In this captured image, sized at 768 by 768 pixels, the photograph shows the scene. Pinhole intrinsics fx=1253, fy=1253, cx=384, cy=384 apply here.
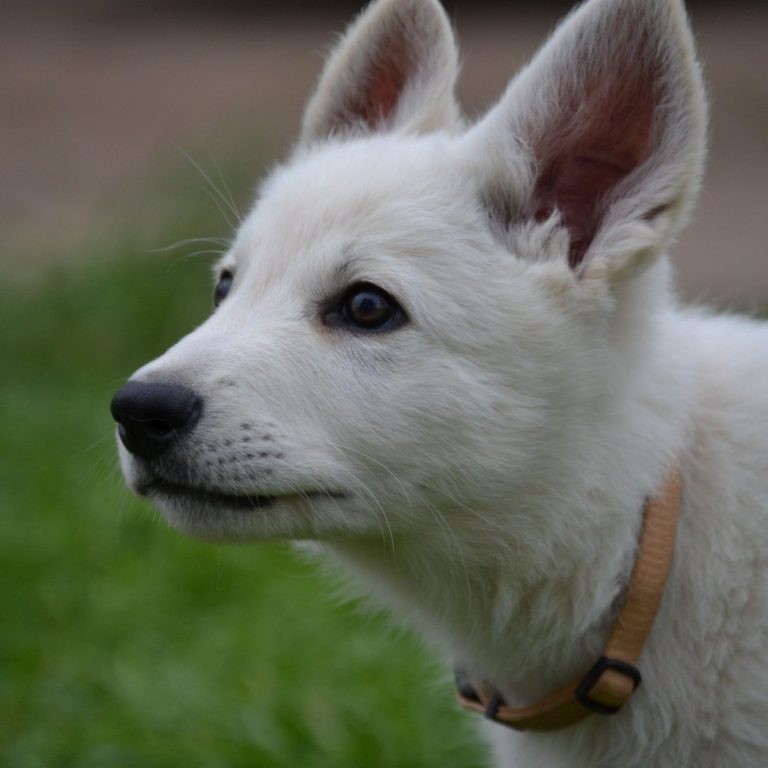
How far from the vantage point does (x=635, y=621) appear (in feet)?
10.9

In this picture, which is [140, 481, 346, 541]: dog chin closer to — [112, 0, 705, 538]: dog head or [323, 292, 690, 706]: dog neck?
[112, 0, 705, 538]: dog head

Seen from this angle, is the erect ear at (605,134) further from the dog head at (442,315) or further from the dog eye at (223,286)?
the dog eye at (223,286)

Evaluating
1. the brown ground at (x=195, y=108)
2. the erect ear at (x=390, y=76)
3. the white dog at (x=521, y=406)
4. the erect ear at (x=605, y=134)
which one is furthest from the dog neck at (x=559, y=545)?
the brown ground at (x=195, y=108)

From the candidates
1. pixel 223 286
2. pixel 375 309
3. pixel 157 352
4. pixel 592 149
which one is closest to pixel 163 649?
pixel 223 286

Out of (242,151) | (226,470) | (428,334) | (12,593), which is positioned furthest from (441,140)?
(242,151)

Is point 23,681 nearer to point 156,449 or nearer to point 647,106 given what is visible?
point 156,449

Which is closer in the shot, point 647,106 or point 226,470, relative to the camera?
point 226,470

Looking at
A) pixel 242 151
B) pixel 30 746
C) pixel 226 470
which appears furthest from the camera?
pixel 242 151

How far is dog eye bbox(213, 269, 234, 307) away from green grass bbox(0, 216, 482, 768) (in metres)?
0.70

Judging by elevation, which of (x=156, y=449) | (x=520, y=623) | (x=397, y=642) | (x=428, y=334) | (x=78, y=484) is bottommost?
(x=78, y=484)

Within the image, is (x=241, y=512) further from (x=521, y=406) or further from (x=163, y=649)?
(x=163, y=649)

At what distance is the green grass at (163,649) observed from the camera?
4914 millimetres

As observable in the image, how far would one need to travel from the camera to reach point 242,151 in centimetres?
1015

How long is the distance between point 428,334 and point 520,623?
0.84 m
